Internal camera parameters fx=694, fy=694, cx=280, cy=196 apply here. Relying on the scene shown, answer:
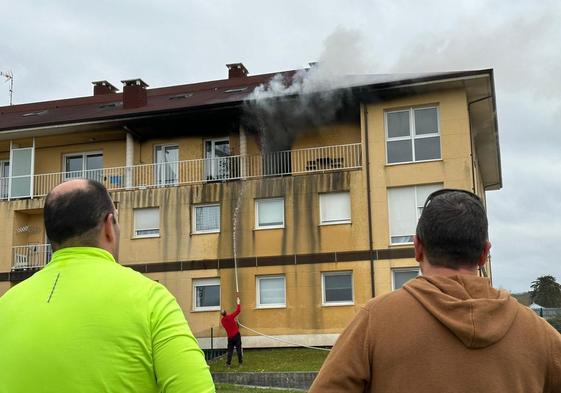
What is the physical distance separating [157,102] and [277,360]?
15.1m

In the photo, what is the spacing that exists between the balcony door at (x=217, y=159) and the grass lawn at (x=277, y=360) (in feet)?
23.2

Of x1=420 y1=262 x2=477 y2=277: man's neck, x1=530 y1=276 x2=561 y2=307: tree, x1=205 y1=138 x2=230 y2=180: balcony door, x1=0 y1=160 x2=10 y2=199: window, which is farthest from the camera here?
x1=530 y1=276 x2=561 y2=307: tree

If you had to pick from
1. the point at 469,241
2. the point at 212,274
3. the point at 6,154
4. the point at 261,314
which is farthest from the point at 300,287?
the point at 469,241

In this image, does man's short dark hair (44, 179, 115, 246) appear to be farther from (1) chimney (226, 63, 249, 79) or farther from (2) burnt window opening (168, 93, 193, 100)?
(1) chimney (226, 63, 249, 79)

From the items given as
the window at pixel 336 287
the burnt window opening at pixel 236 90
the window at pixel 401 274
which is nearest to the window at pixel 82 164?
the burnt window opening at pixel 236 90

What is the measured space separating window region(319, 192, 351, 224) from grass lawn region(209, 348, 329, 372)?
471cm

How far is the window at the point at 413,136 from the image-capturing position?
24578mm

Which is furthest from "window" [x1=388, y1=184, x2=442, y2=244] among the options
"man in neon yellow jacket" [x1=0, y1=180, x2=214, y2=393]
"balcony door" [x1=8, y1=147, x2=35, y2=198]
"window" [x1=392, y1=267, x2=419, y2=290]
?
"man in neon yellow jacket" [x1=0, y1=180, x2=214, y2=393]

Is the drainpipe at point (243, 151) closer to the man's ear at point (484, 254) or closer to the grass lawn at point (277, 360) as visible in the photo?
the grass lawn at point (277, 360)

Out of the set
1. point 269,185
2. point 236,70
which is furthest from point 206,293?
point 236,70

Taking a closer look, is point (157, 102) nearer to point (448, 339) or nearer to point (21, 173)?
point (21, 173)

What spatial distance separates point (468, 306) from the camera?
2.32 metres

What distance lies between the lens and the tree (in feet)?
189

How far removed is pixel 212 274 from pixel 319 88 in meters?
8.08
